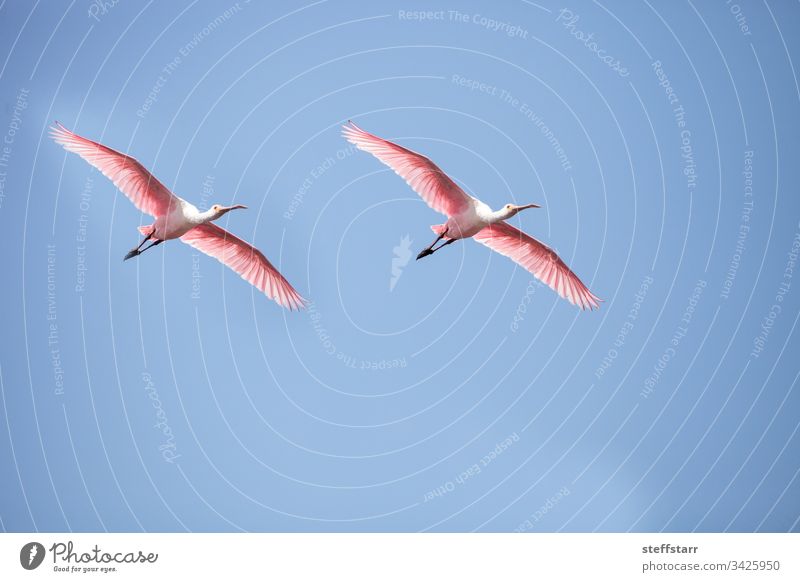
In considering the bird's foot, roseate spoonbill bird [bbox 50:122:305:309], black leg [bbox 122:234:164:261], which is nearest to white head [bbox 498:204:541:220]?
the bird's foot

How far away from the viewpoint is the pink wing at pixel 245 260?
5.89m

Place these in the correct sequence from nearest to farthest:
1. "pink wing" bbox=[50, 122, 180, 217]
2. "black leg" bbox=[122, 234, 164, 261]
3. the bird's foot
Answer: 1. "pink wing" bbox=[50, 122, 180, 217]
2. "black leg" bbox=[122, 234, 164, 261]
3. the bird's foot

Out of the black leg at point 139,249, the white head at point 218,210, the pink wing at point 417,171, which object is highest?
the pink wing at point 417,171

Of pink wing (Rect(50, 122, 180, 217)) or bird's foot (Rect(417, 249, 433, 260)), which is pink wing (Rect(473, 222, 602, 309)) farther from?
pink wing (Rect(50, 122, 180, 217))

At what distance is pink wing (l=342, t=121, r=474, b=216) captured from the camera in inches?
219

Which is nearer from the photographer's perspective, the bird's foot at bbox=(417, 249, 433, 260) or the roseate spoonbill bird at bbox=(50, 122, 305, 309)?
the roseate spoonbill bird at bbox=(50, 122, 305, 309)

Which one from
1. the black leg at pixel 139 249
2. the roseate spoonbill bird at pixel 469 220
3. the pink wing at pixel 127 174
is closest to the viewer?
the pink wing at pixel 127 174

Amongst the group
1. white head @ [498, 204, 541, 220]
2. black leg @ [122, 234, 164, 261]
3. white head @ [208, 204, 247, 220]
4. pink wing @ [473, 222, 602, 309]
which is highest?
white head @ [208, 204, 247, 220]

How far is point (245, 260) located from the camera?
5965 millimetres

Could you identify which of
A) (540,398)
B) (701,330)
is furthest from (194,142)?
(701,330)

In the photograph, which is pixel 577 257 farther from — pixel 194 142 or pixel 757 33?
pixel 194 142
